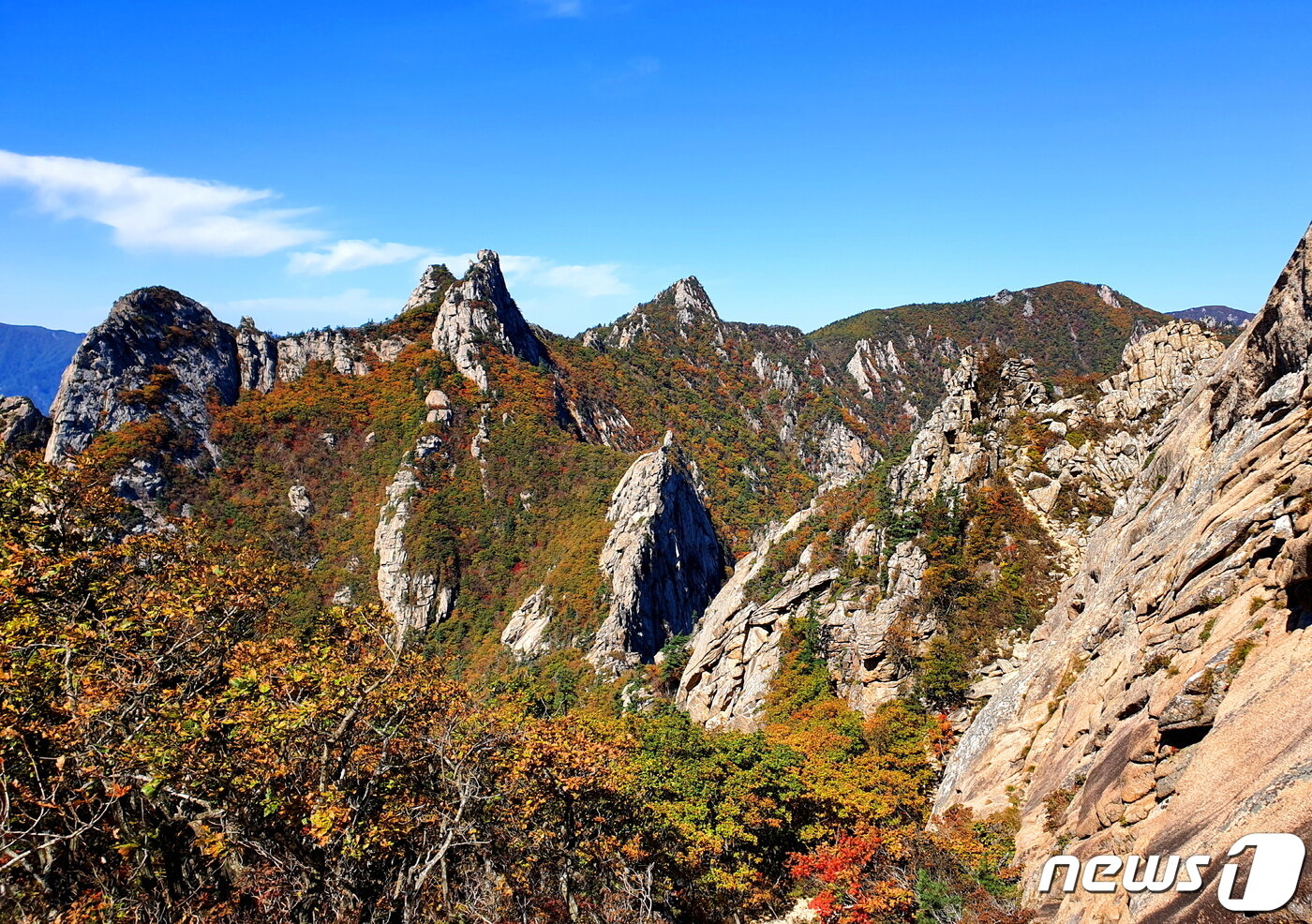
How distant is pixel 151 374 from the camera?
11531 cm

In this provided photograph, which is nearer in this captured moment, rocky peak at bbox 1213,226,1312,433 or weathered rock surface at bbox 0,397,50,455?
rocky peak at bbox 1213,226,1312,433

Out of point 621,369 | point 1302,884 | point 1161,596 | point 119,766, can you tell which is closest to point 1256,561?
point 1161,596

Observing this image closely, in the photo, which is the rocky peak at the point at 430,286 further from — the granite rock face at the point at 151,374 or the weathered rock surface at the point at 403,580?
the weathered rock surface at the point at 403,580

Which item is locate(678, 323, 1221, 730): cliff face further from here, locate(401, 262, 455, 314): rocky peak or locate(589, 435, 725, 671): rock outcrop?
locate(401, 262, 455, 314): rocky peak

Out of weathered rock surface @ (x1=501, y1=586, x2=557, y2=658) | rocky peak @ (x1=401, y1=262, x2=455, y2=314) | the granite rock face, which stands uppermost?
rocky peak @ (x1=401, y1=262, x2=455, y2=314)

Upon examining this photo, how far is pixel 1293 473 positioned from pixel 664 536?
8219 cm

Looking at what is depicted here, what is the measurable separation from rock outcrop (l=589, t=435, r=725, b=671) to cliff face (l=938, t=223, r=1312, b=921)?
5895cm

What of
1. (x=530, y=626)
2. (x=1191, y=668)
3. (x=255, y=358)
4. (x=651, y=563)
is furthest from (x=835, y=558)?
(x=255, y=358)

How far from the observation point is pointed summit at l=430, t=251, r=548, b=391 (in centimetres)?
13262

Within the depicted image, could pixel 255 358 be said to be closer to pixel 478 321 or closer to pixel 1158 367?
pixel 478 321

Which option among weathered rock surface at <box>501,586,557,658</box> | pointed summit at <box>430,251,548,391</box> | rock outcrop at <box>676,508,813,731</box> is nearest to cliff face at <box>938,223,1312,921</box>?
rock outcrop at <box>676,508,813,731</box>

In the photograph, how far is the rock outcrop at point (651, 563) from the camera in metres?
87.1

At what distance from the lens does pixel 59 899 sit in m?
12.9

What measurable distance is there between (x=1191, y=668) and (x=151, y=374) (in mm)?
143359
